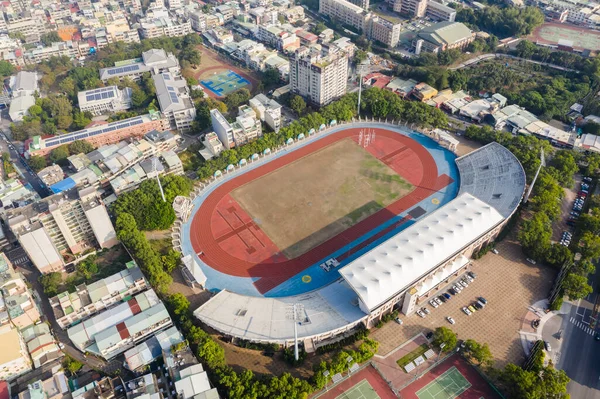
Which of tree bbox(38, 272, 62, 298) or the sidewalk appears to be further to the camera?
tree bbox(38, 272, 62, 298)

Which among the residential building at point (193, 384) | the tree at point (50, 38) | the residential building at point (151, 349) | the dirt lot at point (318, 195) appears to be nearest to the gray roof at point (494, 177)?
the dirt lot at point (318, 195)

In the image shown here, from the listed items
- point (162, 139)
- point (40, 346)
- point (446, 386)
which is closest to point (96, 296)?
point (40, 346)

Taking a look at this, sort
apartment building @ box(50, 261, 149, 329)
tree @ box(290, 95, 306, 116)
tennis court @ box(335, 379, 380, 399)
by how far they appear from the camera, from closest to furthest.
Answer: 1. tennis court @ box(335, 379, 380, 399)
2. apartment building @ box(50, 261, 149, 329)
3. tree @ box(290, 95, 306, 116)

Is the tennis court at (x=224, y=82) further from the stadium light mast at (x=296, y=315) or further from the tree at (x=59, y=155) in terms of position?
the stadium light mast at (x=296, y=315)

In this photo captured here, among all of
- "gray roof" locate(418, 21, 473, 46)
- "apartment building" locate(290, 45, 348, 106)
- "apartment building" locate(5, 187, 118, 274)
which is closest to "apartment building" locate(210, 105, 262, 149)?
"apartment building" locate(290, 45, 348, 106)

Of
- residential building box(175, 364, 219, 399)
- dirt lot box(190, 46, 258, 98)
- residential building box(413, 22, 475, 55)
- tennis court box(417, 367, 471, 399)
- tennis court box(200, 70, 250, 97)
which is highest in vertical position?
residential building box(413, 22, 475, 55)

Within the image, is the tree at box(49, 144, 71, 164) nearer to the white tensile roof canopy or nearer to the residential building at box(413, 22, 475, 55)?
the white tensile roof canopy

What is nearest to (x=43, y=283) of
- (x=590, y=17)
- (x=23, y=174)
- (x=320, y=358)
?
(x=23, y=174)
